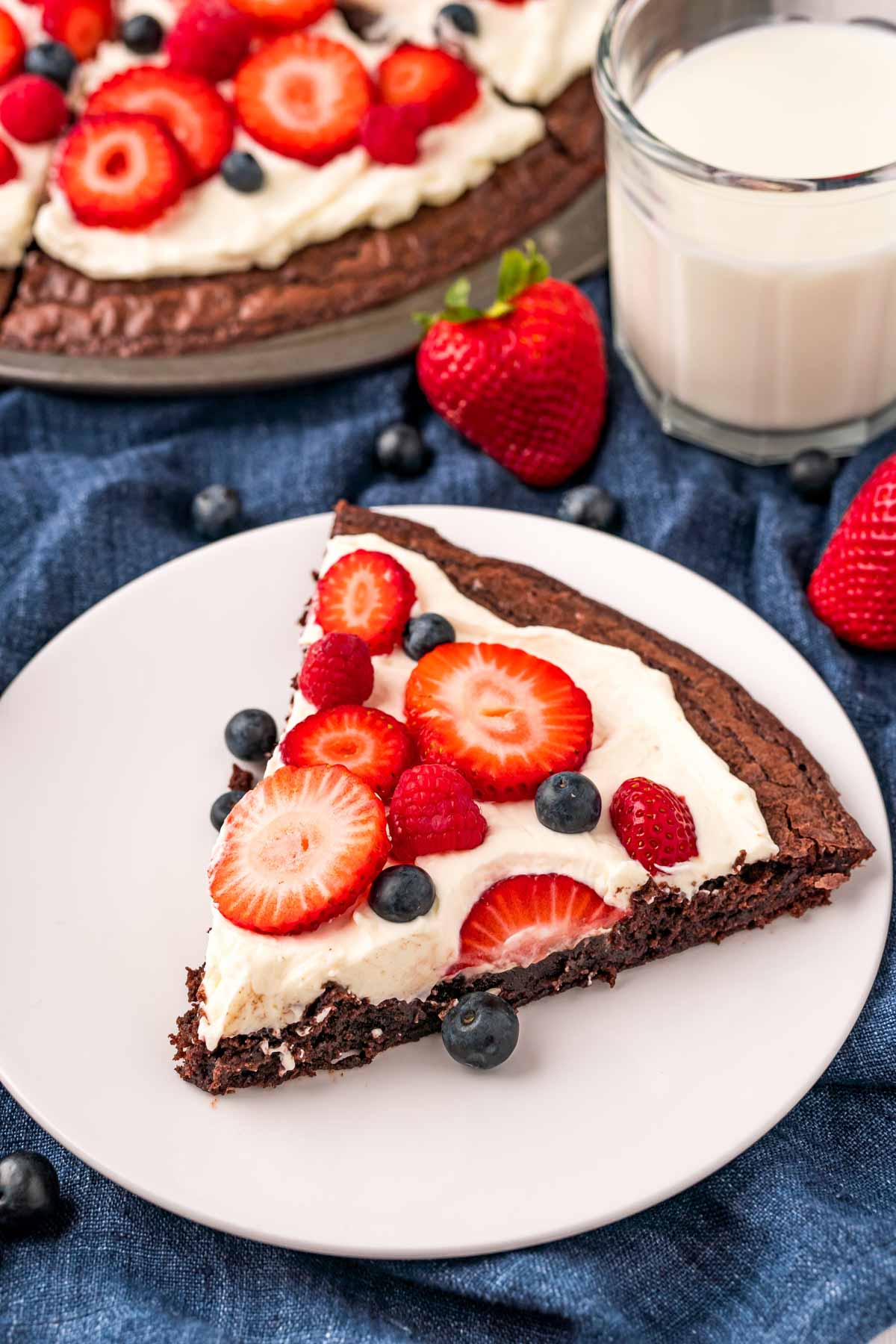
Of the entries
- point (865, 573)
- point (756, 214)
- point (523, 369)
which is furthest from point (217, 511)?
point (865, 573)

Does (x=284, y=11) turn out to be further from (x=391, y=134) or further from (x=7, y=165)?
(x=7, y=165)

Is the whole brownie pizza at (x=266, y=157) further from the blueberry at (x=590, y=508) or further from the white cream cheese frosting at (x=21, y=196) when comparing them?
the blueberry at (x=590, y=508)

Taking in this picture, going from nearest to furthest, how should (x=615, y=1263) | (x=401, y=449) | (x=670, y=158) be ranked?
(x=615, y=1263) < (x=670, y=158) < (x=401, y=449)

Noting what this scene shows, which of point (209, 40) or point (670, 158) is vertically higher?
point (670, 158)

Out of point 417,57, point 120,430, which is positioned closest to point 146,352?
point 120,430

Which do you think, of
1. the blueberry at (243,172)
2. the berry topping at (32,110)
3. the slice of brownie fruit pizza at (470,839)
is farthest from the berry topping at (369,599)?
the berry topping at (32,110)

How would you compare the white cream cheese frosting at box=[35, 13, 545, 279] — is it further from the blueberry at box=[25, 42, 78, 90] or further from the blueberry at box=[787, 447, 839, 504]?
the blueberry at box=[787, 447, 839, 504]
